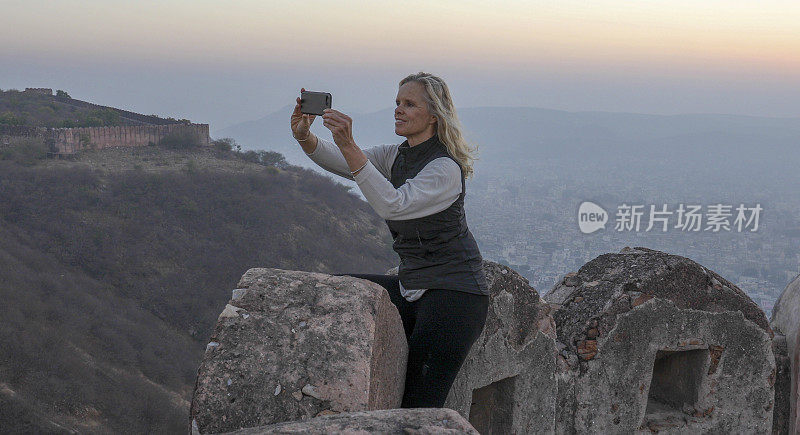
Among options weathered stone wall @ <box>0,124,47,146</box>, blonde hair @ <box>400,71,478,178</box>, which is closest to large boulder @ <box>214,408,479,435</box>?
blonde hair @ <box>400,71,478,178</box>

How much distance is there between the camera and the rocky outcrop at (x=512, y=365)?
3.06 metres

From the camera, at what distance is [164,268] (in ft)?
96.4

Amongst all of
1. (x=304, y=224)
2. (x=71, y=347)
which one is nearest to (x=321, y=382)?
(x=71, y=347)

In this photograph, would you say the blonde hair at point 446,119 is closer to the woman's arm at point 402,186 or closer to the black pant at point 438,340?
the woman's arm at point 402,186

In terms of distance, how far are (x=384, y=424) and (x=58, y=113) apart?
1774 inches

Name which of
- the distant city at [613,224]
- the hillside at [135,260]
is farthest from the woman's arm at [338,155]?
the distant city at [613,224]

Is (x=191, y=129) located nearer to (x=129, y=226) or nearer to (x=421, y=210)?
(x=129, y=226)

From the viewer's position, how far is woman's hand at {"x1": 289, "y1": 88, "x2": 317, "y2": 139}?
8.92ft

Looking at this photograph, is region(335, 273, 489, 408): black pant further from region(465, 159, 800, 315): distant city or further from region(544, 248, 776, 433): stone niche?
region(465, 159, 800, 315): distant city

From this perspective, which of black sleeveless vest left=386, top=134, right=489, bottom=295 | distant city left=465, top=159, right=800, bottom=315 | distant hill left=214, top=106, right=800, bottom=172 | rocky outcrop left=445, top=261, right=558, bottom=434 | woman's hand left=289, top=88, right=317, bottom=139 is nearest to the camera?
black sleeveless vest left=386, top=134, right=489, bottom=295

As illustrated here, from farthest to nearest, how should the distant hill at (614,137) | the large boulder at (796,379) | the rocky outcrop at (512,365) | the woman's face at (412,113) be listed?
the distant hill at (614,137) → the large boulder at (796,379) → the rocky outcrop at (512,365) → the woman's face at (412,113)

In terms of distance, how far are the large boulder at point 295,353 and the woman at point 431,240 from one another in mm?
132

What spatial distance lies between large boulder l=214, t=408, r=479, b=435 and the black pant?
2.53 feet

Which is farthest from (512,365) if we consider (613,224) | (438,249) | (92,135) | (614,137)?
(614,137)
